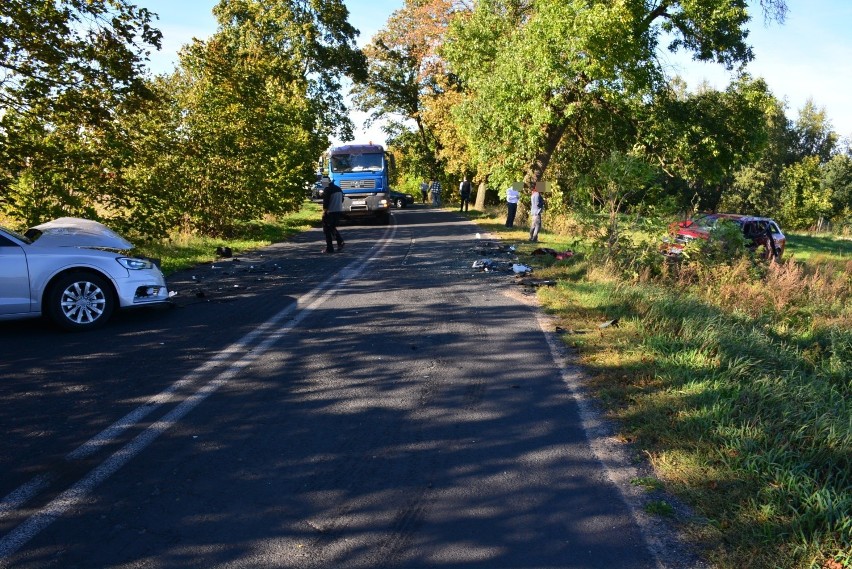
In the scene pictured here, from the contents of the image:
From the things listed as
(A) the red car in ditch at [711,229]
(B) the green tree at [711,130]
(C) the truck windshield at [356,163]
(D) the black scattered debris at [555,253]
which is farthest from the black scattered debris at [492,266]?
(C) the truck windshield at [356,163]

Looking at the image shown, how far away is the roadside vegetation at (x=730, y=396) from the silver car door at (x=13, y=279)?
638 cm

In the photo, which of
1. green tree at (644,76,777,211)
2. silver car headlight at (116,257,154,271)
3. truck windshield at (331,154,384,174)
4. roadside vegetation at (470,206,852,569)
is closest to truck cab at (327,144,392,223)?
truck windshield at (331,154,384,174)

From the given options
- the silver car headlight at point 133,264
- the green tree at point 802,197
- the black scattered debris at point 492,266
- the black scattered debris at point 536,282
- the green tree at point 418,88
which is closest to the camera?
the silver car headlight at point 133,264

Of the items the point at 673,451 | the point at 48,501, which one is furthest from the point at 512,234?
the point at 48,501

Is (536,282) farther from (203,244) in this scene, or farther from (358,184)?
(358,184)

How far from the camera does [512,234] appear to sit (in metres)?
22.5

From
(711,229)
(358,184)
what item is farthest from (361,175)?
(711,229)

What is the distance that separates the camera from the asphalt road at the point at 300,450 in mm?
3562

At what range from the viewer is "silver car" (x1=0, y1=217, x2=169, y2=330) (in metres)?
8.02

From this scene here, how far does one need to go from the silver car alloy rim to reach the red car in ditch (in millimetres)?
9871

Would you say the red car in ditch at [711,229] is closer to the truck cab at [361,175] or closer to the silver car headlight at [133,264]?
the silver car headlight at [133,264]

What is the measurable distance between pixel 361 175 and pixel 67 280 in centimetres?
2064

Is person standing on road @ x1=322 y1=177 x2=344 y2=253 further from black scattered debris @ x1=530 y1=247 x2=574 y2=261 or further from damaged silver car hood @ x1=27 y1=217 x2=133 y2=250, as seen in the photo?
damaged silver car hood @ x1=27 y1=217 x2=133 y2=250

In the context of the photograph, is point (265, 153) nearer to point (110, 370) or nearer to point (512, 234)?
point (512, 234)
